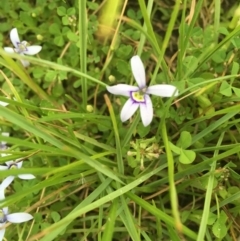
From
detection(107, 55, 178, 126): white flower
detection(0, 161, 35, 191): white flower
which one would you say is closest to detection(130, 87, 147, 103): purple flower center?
detection(107, 55, 178, 126): white flower

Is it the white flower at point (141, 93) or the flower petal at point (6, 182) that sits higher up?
the white flower at point (141, 93)

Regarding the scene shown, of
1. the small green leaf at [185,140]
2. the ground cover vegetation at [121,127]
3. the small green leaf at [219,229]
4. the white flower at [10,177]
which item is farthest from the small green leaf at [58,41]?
the small green leaf at [219,229]

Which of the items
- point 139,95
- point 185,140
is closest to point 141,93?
point 139,95

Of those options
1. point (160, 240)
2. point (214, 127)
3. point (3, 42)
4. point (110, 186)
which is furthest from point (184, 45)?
point (3, 42)

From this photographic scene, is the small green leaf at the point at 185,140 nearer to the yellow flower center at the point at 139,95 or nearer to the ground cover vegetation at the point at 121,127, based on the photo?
the ground cover vegetation at the point at 121,127

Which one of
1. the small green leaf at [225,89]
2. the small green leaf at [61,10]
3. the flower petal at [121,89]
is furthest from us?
the small green leaf at [61,10]

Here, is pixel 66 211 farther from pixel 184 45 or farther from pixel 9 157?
pixel 184 45

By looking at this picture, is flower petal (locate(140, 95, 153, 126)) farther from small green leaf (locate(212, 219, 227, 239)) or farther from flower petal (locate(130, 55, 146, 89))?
small green leaf (locate(212, 219, 227, 239))
